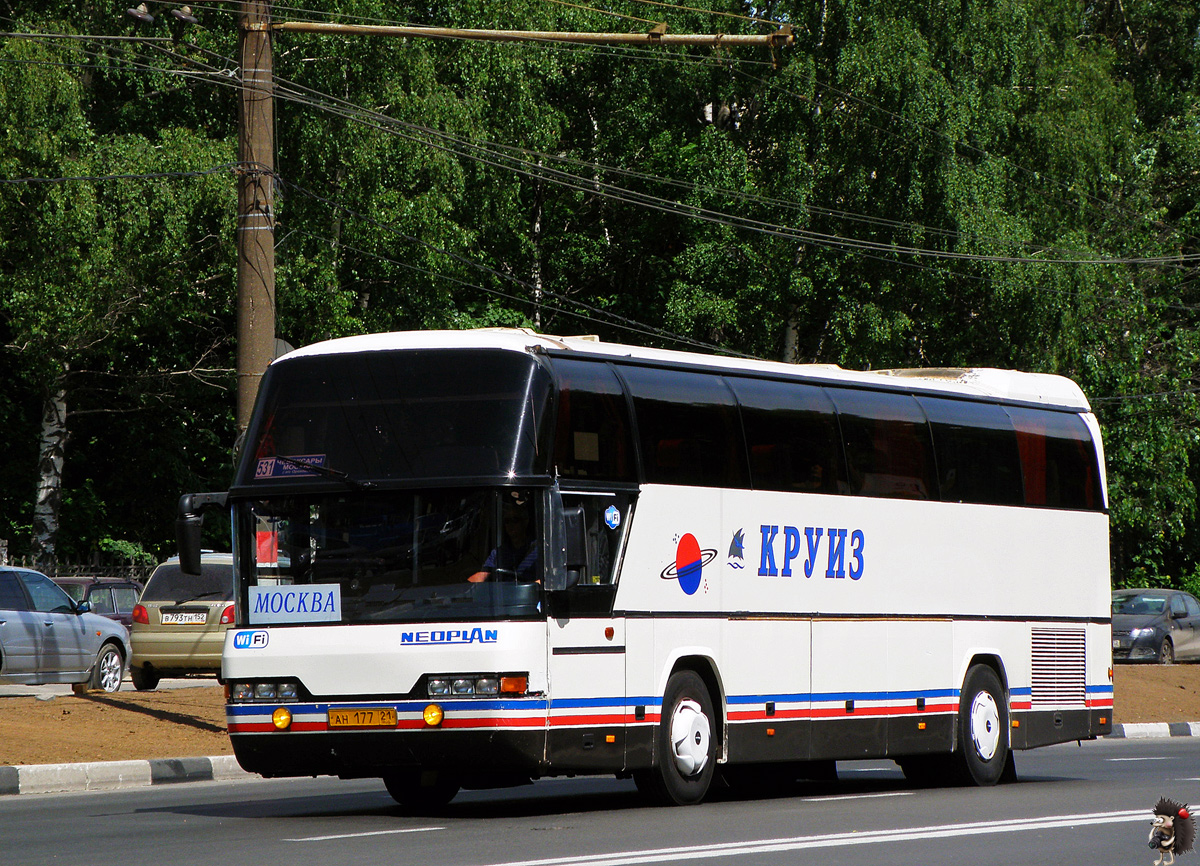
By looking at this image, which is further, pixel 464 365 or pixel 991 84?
pixel 991 84

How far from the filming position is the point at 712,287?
4034cm

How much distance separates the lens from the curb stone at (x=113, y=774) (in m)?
15.8

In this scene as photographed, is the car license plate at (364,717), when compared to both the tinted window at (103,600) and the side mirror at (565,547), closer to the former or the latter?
the side mirror at (565,547)

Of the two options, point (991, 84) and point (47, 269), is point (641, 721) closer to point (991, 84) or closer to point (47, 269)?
point (47, 269)

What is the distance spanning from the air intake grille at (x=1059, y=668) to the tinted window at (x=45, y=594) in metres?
13.1

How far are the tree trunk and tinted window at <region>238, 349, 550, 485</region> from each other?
25768 mm

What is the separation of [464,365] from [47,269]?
77.6ft

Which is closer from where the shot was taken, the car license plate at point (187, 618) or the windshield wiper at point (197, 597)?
the car license plate at point (187, 618)

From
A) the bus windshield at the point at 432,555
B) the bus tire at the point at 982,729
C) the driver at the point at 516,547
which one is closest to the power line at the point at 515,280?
the bus tire at the point at 982,729

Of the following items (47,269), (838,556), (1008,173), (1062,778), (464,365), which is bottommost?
(1062,778)

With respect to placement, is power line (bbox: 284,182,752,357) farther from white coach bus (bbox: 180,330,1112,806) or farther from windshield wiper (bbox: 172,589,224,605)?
white coach bus (bbox: 180,330,1112,806)

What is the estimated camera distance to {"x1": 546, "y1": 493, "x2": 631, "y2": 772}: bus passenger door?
12312mm

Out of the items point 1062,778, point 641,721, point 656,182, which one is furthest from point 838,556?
point 656,182

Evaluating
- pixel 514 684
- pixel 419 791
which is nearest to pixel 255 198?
pixel 419 791
